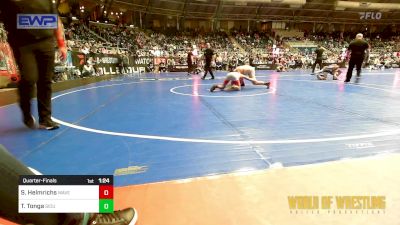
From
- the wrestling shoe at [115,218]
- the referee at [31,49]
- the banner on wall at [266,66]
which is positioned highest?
the referee at [31,49]

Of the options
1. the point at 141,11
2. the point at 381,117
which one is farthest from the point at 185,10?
the point at 381,117

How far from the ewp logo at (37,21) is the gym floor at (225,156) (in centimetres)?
121

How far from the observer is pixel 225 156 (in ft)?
8.43

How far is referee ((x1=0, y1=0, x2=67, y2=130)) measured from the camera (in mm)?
2920

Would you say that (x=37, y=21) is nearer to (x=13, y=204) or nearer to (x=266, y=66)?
(x=13, y=204)

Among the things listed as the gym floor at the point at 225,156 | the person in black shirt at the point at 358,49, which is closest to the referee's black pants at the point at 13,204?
the gym floor at the point at 225,156

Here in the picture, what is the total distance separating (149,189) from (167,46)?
90.8ft

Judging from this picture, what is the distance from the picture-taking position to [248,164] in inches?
92.0

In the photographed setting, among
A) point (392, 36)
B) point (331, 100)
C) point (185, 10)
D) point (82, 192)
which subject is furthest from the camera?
point (392, 36)

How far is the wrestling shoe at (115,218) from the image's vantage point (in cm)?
111

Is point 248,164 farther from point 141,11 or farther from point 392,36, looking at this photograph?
point 392,36
